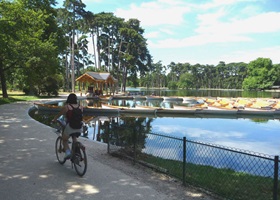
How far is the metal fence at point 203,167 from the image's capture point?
5398 millimetres

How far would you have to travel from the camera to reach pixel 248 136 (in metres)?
16.3

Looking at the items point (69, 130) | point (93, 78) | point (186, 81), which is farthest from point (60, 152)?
point (186, 81)

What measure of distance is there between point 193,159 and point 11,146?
228 inches

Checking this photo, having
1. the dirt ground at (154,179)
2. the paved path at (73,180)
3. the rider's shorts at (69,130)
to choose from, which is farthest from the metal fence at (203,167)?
the rider's shorts at (69,130)

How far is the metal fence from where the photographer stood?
213 inches

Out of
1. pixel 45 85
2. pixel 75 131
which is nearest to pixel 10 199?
pixel 75 131

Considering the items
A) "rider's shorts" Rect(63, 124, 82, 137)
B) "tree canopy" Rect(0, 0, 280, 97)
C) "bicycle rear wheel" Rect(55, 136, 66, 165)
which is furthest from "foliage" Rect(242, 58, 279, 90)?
"rider's shorts" Rect(63, 124, 82, 137)

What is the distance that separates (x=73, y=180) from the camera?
18.1 ft

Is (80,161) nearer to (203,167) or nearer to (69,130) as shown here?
(69,130)

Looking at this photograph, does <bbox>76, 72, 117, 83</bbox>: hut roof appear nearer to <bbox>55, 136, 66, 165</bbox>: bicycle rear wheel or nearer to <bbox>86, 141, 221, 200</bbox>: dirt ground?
<bbox>86, 141, 221, 200</bbox>: dirt ground

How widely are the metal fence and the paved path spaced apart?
429 millimetres

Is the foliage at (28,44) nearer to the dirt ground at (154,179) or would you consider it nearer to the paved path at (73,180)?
the paved path at (73,180)

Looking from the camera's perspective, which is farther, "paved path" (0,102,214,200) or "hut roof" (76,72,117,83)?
"hut roof" (76,72,117,83)

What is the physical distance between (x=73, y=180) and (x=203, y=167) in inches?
147
